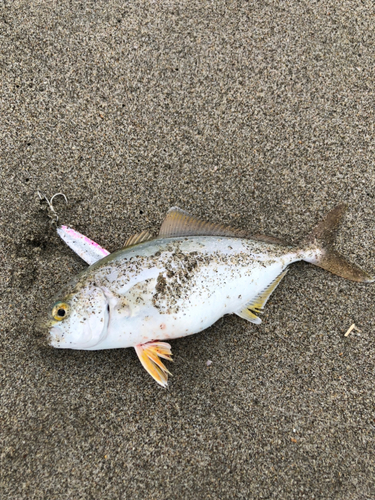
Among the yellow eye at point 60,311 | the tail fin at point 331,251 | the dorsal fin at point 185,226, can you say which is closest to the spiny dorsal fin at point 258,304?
the tail fin at point 331,251

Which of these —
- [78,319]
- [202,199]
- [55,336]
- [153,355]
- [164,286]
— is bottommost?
[153,355]

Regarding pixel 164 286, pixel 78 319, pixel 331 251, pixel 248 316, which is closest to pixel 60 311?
pixel 78 319

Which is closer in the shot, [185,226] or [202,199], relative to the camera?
[185,226]

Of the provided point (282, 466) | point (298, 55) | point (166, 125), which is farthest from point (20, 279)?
point (298, 55)

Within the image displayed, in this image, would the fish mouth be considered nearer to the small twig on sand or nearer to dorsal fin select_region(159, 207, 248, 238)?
dorsal fin select_region(159, 207, 248, 238)

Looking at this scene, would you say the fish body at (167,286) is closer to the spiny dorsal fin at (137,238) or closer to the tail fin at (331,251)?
the spiny dorsal fin at (137,238)

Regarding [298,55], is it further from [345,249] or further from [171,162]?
[345,249]

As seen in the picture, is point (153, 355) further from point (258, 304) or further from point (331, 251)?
point (331, 251)

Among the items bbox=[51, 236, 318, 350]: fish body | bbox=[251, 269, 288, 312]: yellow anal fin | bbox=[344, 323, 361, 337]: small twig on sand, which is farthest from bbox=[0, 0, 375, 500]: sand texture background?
bbox=[51, 236, 318, 350]: fish body
